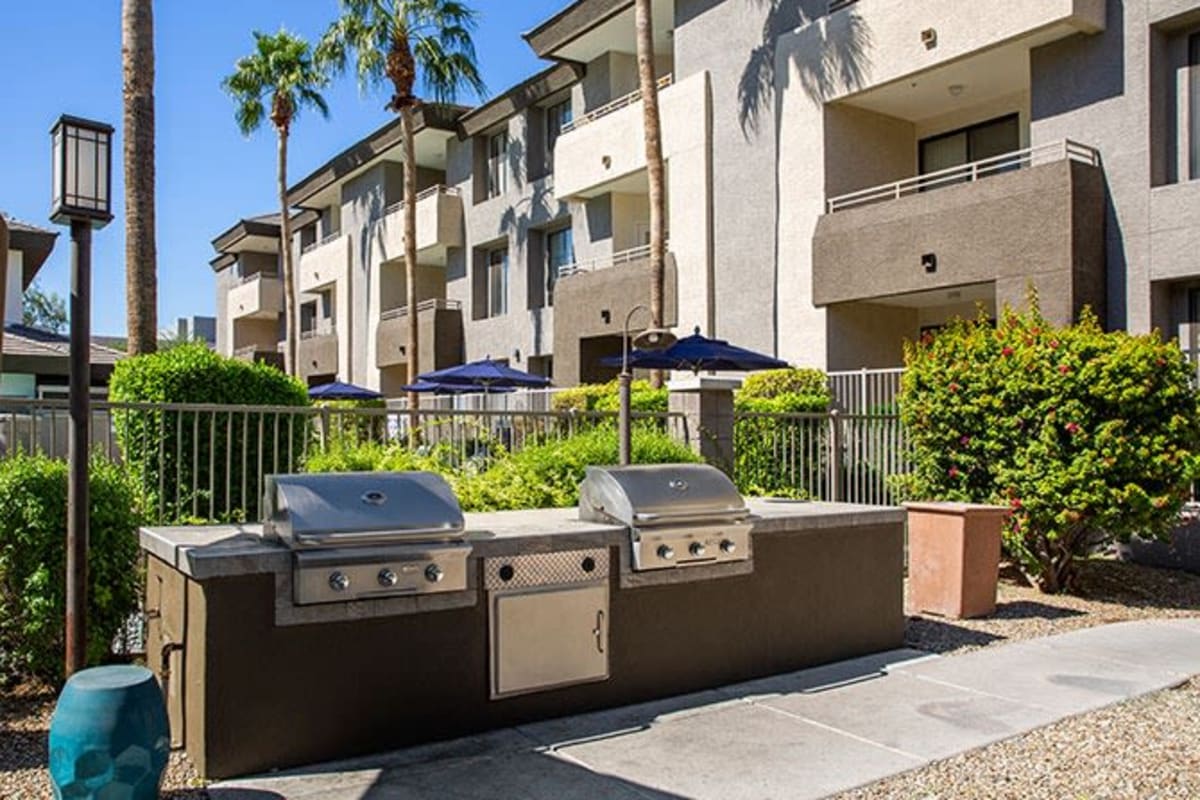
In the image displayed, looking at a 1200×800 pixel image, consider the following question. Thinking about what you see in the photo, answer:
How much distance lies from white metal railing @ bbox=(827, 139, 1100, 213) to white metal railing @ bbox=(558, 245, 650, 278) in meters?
5.77

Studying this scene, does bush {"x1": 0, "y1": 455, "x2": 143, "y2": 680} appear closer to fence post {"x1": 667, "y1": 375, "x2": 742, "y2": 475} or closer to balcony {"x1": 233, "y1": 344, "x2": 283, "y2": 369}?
fence post {"x1": 667, "y1": 375, "x2": 742, "y2": 475}

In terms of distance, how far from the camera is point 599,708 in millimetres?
5965

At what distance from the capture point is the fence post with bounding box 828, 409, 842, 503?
39.5 feet

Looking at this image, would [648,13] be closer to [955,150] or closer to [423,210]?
[955,150]

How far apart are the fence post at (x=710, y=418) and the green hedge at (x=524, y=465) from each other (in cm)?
A: 39

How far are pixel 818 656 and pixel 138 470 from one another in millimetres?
5681

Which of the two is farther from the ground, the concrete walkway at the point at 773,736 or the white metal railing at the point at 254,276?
the white metal railing at the point at 254,276

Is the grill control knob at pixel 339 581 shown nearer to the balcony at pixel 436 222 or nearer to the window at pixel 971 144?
the window at pixel 971 144

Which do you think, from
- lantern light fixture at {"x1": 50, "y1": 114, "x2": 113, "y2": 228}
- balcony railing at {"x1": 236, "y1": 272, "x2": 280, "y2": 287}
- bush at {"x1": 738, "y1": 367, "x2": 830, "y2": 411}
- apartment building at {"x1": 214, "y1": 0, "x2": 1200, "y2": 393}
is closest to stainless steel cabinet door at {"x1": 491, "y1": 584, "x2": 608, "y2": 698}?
lantern light fixture at {"x1": 50, "y1": 114, "x2": 113, "y2": 228}

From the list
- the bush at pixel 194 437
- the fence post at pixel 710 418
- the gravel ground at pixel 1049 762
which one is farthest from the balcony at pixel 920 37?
the bush at pixel 194 437

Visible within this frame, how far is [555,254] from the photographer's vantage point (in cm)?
2792

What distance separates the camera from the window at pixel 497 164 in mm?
29397

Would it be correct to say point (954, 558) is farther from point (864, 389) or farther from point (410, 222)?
point (410, 222)

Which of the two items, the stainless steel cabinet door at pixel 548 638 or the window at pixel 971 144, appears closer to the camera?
the stainless steel cabinet door at pixel 548 638
